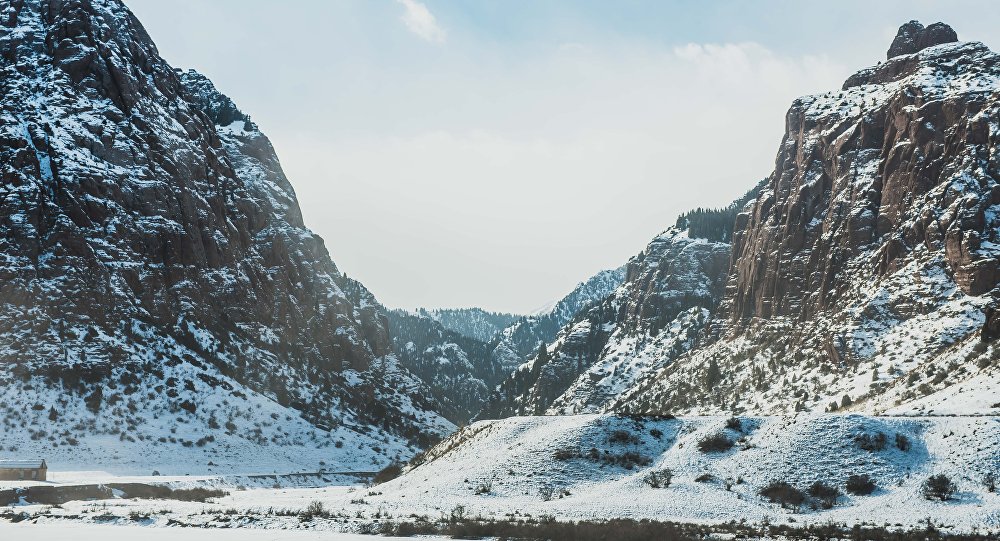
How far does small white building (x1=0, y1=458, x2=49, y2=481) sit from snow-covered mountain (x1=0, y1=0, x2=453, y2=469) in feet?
73.4

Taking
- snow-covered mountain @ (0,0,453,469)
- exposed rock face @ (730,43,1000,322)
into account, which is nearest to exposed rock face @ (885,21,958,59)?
exposed rock face @ (730,43,1000,322)

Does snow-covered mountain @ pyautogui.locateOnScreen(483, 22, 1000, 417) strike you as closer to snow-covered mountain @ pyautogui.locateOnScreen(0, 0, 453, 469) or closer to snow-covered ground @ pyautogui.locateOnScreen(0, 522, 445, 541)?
snow-covered ground @ pyautogui.locateOnScreen(0, 522, 445, 541)

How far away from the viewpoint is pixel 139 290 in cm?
14575

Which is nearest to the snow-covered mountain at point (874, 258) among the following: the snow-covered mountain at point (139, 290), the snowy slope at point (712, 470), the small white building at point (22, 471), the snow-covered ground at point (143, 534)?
the snowy slope at point (712, 470)

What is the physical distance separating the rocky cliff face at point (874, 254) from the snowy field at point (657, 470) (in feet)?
93.3

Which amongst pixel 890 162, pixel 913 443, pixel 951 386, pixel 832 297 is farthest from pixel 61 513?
pixel 890 162

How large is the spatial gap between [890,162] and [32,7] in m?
173

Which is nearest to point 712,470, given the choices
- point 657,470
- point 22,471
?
point 657,470

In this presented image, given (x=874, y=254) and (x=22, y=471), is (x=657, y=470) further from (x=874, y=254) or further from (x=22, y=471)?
(x=874, y=254)

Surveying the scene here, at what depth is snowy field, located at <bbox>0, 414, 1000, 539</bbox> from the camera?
5016 centimetres

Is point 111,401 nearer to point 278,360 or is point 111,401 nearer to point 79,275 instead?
point 79,275

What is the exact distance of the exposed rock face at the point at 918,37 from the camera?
177875 mm

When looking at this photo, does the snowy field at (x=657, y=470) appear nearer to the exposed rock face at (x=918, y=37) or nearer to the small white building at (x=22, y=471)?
the small white building at (x=22, y=471)

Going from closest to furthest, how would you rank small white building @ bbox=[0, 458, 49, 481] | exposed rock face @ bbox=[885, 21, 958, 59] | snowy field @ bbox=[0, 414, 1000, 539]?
1. snowy field @ bbox=[0, 414, 1000, 539]
2. small white building @ bbox=[0, 458, 49, 481]
3. exposed rock face @ bbox=[885, 21, 958, 59]
